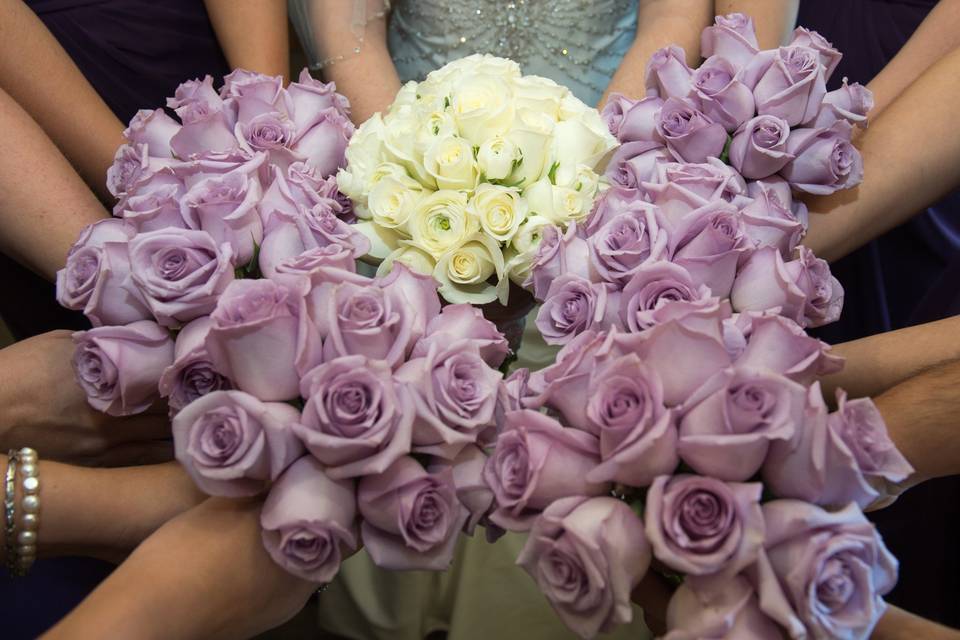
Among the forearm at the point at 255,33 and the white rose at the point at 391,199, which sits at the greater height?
the white rose at the point at 391,199

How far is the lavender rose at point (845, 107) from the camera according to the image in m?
0.86

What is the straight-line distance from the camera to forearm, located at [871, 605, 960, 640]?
0.59 m

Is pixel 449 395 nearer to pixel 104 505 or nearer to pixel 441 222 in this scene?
A: pixel 441 222

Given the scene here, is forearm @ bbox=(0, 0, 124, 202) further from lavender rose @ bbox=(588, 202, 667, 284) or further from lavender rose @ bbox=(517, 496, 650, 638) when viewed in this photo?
lavender rose @ bbox=(517, 496, 650, 638)

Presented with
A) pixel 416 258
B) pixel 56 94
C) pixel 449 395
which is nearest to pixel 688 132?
pixel 416 258

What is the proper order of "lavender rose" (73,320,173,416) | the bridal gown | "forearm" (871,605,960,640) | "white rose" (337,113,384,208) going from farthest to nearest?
1. the bridal gown
2. "white rose" (337,113,384,208)
3. "lavender rose" (73,320,173,416)
4. "forearm" (871,605,960,640)

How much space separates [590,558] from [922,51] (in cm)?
92

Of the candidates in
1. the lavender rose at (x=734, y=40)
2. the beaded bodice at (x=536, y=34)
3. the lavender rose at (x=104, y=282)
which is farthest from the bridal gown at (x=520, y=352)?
the lavender rose at (x=104, y=282)

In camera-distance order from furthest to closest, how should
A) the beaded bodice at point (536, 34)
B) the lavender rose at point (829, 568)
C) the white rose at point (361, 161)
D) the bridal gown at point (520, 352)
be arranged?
Result: the beaded bodice at point (536, 34)
the bridal gown at point (520, 352)
the white rose at point (361, 161)
the lavender rose at point (829, 568)

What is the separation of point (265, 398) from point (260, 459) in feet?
0.15

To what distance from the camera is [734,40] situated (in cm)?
87

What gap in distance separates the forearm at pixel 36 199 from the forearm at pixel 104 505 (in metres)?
0.29

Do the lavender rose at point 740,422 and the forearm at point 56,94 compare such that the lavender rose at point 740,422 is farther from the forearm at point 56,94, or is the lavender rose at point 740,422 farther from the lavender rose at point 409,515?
the forearm at point 56,94

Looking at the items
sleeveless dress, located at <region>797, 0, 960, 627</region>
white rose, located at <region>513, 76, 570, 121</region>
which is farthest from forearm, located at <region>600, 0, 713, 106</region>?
white rose, located at <region>513, 76, 570, 121</region>
